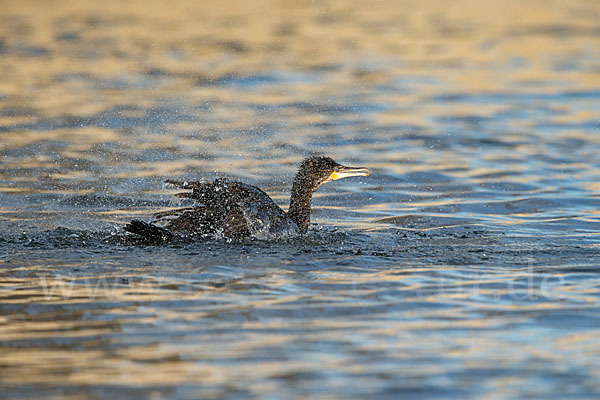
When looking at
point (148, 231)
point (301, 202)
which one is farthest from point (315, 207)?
point (148, 231)

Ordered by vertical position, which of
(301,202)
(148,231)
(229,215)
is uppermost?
(301,202)

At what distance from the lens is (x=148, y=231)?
986 centimetres

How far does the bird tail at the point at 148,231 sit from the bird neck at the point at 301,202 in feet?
4.85

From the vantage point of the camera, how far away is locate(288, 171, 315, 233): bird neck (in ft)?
35.8

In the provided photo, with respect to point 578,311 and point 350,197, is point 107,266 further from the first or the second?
point 350,197

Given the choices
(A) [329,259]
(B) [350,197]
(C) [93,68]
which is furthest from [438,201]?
(C) [93,68]

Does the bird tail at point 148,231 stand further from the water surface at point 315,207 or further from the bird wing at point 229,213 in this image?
the bird wing at point 229,213

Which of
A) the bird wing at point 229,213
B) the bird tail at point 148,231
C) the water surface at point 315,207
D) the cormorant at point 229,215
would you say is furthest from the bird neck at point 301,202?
the bird tail at point 148,231

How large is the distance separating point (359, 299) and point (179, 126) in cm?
947

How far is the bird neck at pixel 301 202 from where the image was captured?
35.8ft

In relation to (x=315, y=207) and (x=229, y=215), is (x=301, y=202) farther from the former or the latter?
(x=315, y=207)

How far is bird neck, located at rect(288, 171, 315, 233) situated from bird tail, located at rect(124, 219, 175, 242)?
148 centimetres

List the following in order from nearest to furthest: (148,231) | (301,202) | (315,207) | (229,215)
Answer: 1. (148,231)
2. (229,215)
3. (301,202)
4. (315,207)

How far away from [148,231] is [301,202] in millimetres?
1871
